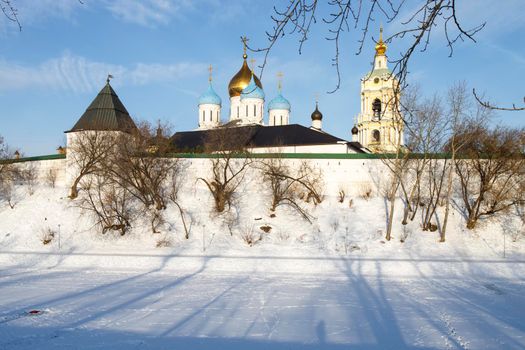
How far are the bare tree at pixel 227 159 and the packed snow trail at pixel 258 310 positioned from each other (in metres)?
10.1

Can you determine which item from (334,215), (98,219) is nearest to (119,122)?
(98,219)

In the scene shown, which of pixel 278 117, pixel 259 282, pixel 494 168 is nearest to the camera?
pixel 259 282

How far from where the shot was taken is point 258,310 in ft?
32.5

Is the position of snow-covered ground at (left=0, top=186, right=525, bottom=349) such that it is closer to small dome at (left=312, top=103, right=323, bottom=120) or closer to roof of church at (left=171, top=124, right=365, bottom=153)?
roof of church at (left=171, top=124, right=365, bottom=153)

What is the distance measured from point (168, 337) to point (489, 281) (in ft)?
37.9

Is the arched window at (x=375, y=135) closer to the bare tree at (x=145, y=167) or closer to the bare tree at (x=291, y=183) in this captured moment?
the bare tree at (x=291, y=183)

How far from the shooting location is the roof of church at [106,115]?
27859 millimetres

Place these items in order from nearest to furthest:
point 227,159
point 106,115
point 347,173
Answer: point 227,159 → point 347,173 → point 106,115

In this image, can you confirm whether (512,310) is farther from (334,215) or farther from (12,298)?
(334,215)

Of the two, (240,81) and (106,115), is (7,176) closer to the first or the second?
(106,115)

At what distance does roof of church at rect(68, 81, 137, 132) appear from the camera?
27.9m

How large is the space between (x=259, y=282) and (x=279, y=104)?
33.6m

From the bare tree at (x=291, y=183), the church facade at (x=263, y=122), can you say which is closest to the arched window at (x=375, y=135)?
the church facade at (x=263, y=122)

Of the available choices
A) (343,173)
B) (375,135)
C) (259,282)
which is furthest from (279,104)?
(259,282)
